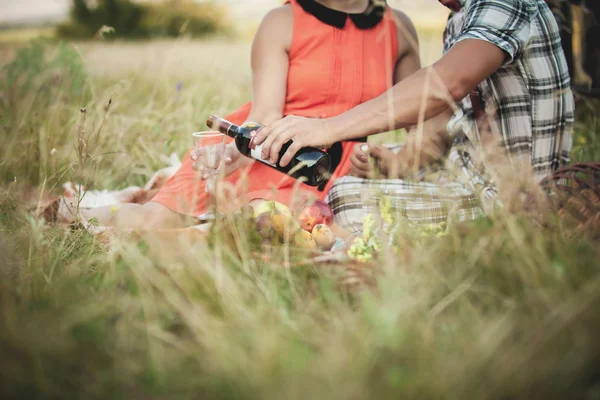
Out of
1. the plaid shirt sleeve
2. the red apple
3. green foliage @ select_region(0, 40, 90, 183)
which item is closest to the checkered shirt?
the plaid shirt sleeve

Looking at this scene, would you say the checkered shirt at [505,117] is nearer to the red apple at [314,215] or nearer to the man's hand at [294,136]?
the red apple at [314,215]

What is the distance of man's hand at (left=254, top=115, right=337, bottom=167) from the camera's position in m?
1.74

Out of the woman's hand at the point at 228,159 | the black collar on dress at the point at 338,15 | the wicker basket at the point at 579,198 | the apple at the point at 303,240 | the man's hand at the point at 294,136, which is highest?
the black collar on dress at the point at 338,15

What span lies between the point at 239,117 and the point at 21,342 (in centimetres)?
161

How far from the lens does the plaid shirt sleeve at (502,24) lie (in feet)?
5.50

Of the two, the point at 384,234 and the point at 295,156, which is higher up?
the point at 295,156

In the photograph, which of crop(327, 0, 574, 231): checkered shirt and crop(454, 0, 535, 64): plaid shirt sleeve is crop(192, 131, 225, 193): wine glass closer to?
crop(327, 0, 574, 231): checkered shirt

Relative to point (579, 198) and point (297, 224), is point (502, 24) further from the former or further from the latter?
point (297, 224)

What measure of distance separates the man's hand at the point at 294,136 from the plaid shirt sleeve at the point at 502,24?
545 millimetres

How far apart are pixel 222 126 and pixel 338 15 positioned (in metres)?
0.76

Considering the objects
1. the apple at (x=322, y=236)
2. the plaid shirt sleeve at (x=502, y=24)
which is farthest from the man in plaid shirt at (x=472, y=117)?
the apple at (x=322, y=236)

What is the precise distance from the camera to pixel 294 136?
5.73 ft

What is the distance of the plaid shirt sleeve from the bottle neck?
875 mm

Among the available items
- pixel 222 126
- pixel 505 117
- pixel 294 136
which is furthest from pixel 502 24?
pixel 222 126
